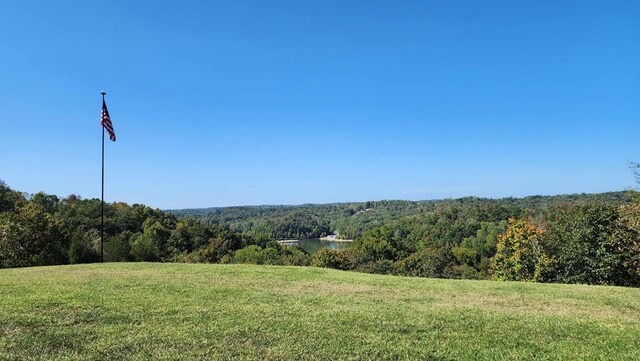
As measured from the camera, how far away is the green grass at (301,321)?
630 cm

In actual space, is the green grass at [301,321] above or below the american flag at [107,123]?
below

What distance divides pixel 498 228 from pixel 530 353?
92.5 meters

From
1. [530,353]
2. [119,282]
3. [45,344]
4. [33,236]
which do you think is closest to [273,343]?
[45,344]

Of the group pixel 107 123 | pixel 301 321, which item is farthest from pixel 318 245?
pixel 301 321

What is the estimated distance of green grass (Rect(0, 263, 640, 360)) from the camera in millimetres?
6301

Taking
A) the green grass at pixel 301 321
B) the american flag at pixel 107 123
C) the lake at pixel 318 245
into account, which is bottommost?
the lake at pixel 318 245

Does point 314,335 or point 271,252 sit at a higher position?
point 314,335

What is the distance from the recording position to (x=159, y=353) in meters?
5.96

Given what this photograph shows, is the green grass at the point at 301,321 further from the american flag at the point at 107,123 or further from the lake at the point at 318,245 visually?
the lake at the point at 318,245

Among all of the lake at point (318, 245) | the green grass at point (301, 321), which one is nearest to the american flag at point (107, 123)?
the green grass at point (301, 321)

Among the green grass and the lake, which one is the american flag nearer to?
the green grass

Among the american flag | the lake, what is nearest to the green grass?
the american flag

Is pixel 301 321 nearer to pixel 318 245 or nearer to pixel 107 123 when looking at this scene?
pixel 107 123

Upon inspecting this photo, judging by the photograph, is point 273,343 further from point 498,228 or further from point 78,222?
point 498,228
